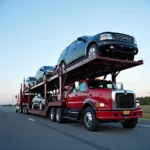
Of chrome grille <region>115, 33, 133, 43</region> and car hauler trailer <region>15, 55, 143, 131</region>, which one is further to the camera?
chrome grille <region>115, 33, 133, 43</region>

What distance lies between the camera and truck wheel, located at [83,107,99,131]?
28.5ft

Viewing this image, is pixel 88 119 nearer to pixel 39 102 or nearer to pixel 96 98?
pixel 96 98

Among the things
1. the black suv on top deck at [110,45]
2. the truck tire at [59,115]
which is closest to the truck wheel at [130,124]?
the black suv on top deck at [110,45]

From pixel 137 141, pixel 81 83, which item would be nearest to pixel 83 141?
pixel 137 141

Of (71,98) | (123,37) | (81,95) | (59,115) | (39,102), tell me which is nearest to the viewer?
(123,37)

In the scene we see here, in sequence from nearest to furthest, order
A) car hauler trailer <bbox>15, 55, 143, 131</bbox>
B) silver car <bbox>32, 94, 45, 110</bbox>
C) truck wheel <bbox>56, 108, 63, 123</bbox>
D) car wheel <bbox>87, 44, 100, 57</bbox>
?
car hauler trailer <bbox>15, 55, 143, 131</bbox> → car wheel <bbox>87, 44, 100, 57</bbox> → truck wheel <bbox>56, 108, 63, 123</bbox> → silver car <bbox>32, 94, 45, 110</bbox>

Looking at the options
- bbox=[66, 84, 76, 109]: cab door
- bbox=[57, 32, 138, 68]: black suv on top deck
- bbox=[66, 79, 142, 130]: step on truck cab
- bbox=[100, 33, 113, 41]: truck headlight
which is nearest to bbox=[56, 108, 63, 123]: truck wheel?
bbox=[66, 84, 76, 109]: cab door

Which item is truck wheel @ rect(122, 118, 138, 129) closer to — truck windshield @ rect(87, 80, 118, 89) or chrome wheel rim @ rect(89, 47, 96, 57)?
truck windshield @ rect(87, 80, 118, 89)

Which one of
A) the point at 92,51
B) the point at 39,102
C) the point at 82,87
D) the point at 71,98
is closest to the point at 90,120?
the point at 82,87

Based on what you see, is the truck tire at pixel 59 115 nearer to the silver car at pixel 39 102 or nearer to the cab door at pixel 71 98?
the cab door at pixel 71 98

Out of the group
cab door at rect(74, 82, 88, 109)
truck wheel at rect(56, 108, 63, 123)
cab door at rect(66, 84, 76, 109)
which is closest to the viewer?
cab door at rect(74, 82, 88, 109)

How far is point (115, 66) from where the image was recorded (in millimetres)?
10781

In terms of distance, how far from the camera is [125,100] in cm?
893

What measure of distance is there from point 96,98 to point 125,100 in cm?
111
